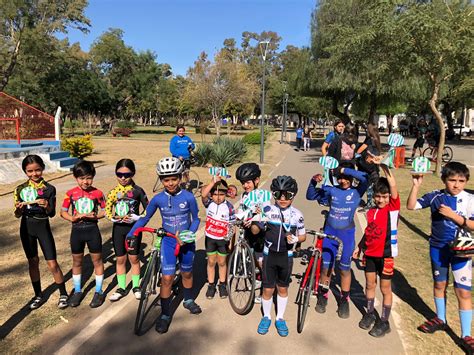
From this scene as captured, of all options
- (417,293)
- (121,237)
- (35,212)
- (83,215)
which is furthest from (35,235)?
(417,293)

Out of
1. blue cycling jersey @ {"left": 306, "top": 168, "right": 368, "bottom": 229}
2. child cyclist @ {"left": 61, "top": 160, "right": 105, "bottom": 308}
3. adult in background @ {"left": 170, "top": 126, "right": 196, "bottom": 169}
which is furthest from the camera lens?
adult in background @ {"left": 170, "top": 126, "right": 196, "bottom": 169}

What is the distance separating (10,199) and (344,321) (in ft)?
30.3

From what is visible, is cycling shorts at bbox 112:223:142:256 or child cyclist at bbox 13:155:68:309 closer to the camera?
child cyclist at bbox 13:155:68:309

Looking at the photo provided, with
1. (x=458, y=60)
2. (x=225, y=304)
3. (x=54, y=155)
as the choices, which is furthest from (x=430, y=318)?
(x=54, y=155)

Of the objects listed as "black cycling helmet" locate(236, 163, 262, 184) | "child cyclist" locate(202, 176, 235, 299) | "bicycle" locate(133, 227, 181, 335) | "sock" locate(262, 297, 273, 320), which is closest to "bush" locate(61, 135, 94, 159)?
"child cyclist" locate(202, 176, 235, 299)

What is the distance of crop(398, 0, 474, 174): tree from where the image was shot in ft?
41.0

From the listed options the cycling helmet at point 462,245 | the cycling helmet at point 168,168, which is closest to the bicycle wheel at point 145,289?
the cycling helmet at point 168,168

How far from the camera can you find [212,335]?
3756mm

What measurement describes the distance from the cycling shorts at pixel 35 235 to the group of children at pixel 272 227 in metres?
0.01

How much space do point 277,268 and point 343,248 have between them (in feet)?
2.82

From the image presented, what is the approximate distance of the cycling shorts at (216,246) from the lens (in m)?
4.43

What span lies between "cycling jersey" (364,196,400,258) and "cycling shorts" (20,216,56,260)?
11.7ft

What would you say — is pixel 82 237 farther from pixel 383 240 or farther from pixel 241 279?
pixel 383 240

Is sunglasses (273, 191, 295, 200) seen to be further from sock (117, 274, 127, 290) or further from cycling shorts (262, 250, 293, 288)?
sock (117, 274, 127, 290)
